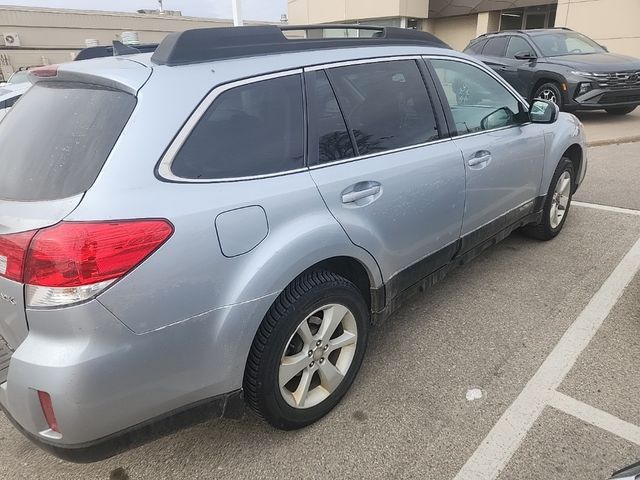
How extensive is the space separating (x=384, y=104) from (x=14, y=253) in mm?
1898

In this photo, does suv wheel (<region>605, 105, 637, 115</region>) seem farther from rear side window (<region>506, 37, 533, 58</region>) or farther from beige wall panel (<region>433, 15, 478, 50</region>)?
beige wall panel (<region>433, 15, 478, 50</region>)

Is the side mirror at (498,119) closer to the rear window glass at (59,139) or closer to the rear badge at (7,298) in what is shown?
the rear window glass at (59,139)

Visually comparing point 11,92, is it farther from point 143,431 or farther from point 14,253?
point 143,431

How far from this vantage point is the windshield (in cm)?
960

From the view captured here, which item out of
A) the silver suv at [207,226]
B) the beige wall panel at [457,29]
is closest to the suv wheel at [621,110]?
the silver suv at [207,226]

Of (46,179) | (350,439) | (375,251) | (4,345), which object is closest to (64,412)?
(4,345)

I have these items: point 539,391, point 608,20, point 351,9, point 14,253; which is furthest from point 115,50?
point 351,9

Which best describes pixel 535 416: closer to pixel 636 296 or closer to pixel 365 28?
pixel 636 296

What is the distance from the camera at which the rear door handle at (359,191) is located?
2.27 meters

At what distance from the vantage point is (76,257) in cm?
157

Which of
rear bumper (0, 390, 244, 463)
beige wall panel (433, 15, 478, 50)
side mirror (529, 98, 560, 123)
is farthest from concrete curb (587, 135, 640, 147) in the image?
beige wall panel (433, 15, 478, 50)

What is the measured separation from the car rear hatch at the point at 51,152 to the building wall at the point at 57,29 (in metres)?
36.1

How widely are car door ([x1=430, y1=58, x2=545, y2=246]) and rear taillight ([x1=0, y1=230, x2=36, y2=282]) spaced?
236 cm

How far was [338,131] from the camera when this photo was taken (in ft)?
7.80
